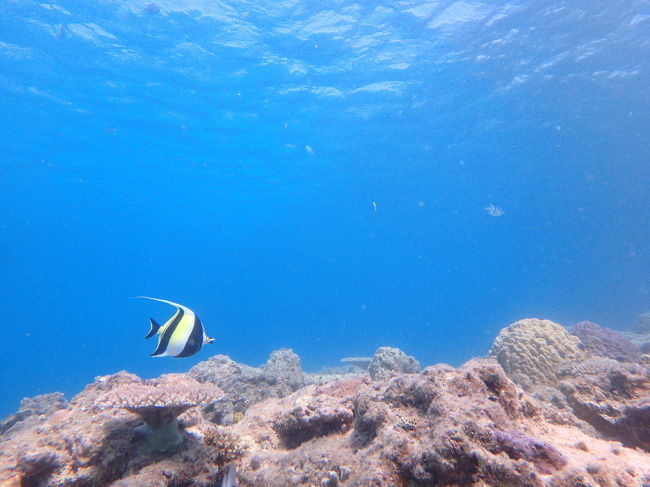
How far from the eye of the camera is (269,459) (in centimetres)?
295

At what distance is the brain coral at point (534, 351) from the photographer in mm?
6168

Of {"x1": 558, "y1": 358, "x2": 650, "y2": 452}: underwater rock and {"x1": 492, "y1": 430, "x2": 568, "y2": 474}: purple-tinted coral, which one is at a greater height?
{"x1": 492, "y1": 430, "x2": 568, "y2": 474}: purple-tinted coral

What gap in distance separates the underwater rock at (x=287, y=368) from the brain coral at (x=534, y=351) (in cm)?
467

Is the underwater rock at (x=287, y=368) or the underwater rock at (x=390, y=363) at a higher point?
the underwater rock at (x=390, y=363)

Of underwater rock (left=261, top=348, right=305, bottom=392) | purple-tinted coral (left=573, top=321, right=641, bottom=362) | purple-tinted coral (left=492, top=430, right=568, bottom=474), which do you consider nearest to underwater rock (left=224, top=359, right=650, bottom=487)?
purple-tinted coral (left=492, top=430, right=568, bottom=474)

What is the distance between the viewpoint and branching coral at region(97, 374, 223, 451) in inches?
113

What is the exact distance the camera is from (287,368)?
30.7 ft

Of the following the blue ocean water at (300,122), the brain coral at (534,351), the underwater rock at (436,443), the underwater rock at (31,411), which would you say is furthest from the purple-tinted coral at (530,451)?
the blue ocean water at (300,122)

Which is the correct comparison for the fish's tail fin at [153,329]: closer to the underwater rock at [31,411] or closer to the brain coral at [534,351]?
the underwater rock at [31,411]

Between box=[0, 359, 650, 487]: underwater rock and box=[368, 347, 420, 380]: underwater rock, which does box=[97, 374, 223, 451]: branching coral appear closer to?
box=[0, 359, 650, 487]: underwater rock

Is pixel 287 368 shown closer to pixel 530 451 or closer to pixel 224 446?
pixel 224 446

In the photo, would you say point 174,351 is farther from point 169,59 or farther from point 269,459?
point 169,59

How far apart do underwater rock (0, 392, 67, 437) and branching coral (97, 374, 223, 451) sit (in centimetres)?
524

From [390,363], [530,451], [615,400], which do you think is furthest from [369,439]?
[390,363]
